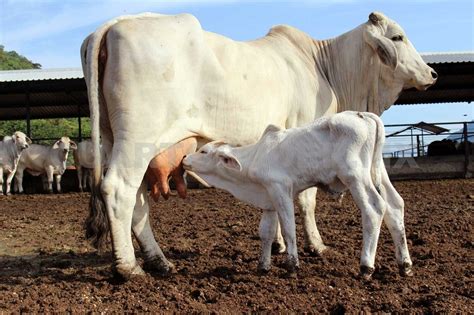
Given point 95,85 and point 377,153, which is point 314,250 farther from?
point 95,85

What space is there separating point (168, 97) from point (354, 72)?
9.28 feet

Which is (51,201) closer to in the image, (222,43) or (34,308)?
(222,43)

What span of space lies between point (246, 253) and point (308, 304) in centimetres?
223

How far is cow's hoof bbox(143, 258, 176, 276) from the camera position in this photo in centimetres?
601

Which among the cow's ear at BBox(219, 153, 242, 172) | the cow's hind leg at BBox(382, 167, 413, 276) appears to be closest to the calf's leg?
the cow's hind leg at BBox(382, 167, 413, 276)

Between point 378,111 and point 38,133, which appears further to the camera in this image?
point 38,133

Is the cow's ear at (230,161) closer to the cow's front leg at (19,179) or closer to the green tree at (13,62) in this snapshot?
the cow's front leg at (19,179)

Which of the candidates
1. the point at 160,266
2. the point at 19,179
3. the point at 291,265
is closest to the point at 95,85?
the point at 160,266

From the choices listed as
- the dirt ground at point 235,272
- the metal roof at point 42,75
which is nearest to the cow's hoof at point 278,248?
the dirt ground at point 235,272

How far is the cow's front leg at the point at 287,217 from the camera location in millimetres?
5410

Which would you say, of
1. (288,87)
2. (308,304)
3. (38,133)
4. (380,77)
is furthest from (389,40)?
(38,133)

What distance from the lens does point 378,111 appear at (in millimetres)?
7875

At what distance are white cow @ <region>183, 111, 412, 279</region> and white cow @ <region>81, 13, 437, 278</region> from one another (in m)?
0.43

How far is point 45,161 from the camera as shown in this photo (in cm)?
2088
